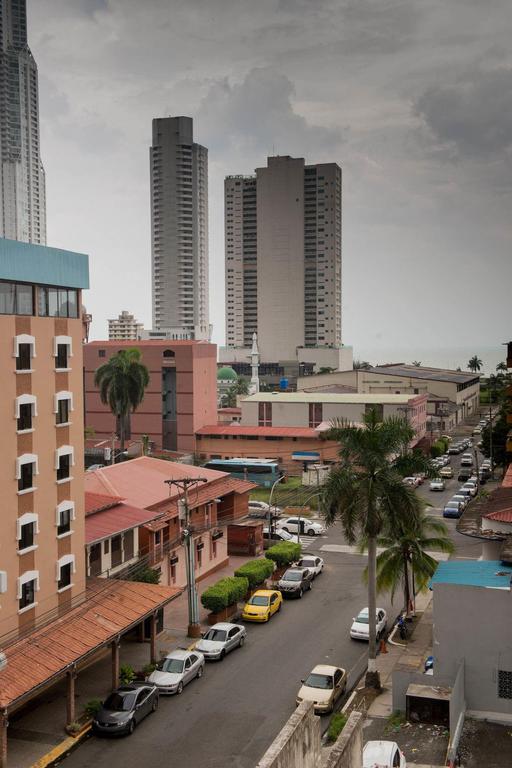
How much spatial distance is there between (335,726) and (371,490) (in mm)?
8996

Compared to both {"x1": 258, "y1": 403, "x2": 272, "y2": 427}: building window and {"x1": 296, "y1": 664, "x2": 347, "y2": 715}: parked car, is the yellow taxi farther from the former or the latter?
{"x1": 258, "y1": 403, "x2": 272, "y2": 427}: building window

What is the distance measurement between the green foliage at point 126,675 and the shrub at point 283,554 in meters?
18.6

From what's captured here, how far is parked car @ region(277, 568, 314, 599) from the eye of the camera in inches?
1823

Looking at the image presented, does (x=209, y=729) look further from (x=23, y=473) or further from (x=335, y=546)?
(x=335, y=546)

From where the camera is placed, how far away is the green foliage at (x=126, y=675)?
1304 inches

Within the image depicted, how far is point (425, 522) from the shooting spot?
41.0 metres

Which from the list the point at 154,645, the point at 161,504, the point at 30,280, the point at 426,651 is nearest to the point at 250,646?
the point at 154,645

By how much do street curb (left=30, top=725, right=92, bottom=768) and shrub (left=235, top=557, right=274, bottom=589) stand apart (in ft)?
58.1

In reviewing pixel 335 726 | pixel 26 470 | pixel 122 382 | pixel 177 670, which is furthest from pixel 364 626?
pixel 122 382

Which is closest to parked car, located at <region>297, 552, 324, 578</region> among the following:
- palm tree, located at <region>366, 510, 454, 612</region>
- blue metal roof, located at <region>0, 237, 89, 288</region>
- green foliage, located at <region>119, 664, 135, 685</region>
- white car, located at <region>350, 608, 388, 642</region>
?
white car, located at <region>350, 608, 388, 642</region>

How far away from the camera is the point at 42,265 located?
32625mm

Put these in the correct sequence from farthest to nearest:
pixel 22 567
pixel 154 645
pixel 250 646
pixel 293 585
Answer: pixel 293 585, pixel 250 646, pixel 154 645, pixel 22 567

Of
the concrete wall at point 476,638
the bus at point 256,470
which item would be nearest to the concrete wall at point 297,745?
the concrete wall at point 476,638

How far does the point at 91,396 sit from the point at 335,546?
56.1 m
